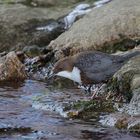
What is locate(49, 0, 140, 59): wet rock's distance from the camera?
1162 centimetres

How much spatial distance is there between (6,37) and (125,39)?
3.69 m

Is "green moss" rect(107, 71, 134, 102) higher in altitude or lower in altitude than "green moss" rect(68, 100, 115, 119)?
higher

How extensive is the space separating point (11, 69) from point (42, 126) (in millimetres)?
4071

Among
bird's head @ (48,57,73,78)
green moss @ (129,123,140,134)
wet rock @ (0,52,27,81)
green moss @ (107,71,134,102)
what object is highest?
bird's head @ (48,57,73,78)

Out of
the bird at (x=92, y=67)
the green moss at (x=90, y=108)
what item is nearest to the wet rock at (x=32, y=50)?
the bird at (x=92, y=67)

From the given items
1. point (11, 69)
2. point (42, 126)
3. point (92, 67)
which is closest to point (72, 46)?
point (11, 69)

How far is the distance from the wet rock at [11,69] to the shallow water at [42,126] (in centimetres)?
215

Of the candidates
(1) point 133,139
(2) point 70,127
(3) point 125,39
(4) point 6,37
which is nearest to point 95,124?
(2) point 70,127

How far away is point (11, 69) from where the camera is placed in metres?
10.9

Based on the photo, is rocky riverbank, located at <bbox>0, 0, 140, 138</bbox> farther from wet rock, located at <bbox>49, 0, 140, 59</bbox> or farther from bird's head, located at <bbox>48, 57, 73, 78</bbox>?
bird's head, located at <bbox>48, 57, 73, 78</bbox>

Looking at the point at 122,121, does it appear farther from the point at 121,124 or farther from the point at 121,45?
the point at 121,45

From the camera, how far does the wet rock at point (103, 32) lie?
38.1ft

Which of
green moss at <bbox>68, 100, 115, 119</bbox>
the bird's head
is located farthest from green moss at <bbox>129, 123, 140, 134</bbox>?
the bird's head

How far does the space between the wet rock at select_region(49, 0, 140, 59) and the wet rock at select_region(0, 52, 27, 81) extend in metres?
0.98
